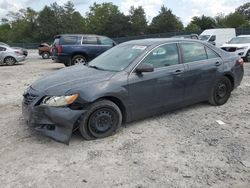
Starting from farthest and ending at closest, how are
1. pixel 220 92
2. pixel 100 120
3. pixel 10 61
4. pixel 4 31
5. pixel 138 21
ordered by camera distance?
pixel 4 31, pixel 138 21, pixel 10 61, pixel 220 92, pixel 100 120

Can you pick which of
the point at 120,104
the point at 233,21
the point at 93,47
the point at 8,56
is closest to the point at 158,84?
the point at 120,104

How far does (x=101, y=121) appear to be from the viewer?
5.04 meters

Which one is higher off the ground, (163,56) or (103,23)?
(103,23)

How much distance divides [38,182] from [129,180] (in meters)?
1.08

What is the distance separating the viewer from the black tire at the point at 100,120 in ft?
16.0

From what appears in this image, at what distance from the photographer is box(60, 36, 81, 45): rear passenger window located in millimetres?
14500

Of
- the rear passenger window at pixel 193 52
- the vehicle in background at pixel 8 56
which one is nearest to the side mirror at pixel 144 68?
the rear passenger window at pixel 193 52

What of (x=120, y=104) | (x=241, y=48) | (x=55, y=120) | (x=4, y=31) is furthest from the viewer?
(x=4, y=31)

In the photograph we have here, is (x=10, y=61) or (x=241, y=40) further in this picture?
(x=10, y=61)

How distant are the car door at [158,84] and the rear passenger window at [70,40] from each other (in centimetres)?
929

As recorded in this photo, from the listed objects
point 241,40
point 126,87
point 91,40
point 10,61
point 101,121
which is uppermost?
point 91,40

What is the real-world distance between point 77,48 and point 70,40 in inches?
30.5

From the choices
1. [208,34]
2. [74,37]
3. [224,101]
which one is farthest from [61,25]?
[224,101]

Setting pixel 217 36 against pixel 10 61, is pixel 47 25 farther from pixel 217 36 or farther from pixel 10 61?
pixel 10 61
